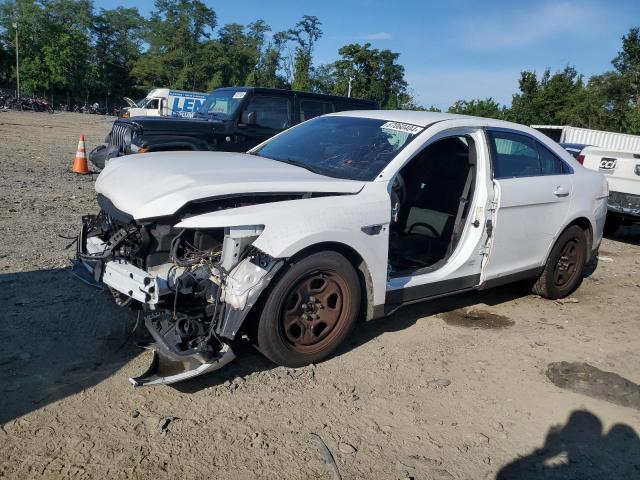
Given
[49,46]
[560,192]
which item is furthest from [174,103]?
[49,46]

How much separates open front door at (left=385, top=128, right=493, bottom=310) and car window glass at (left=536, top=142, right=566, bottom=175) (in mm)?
773

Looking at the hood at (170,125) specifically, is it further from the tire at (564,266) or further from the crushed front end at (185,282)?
the tire at (564,266)

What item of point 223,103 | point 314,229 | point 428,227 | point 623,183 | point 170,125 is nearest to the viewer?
point 314,229

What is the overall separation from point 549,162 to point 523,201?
766 millimetres

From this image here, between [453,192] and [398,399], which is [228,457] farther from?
[453,192]

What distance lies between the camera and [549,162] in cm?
519

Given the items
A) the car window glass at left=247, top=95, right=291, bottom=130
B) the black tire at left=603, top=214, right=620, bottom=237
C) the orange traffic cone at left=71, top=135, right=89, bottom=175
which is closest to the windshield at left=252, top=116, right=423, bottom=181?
the car window glass at left=247, top=95, right=291, bottom=130

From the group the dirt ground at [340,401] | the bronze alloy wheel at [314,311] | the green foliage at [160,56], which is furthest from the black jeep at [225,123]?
the green foliage at [160,56]

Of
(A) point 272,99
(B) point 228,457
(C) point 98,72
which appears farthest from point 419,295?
(C) point 98,72

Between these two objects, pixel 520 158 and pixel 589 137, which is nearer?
pixel 520 158

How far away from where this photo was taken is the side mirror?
9.14m

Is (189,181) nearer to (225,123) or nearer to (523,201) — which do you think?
(523,201)

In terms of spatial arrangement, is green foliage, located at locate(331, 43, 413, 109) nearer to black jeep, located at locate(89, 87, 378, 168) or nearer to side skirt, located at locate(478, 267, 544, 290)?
black jeep, located at locate(89, 87, 378, 168)

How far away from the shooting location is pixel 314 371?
3691 mm
